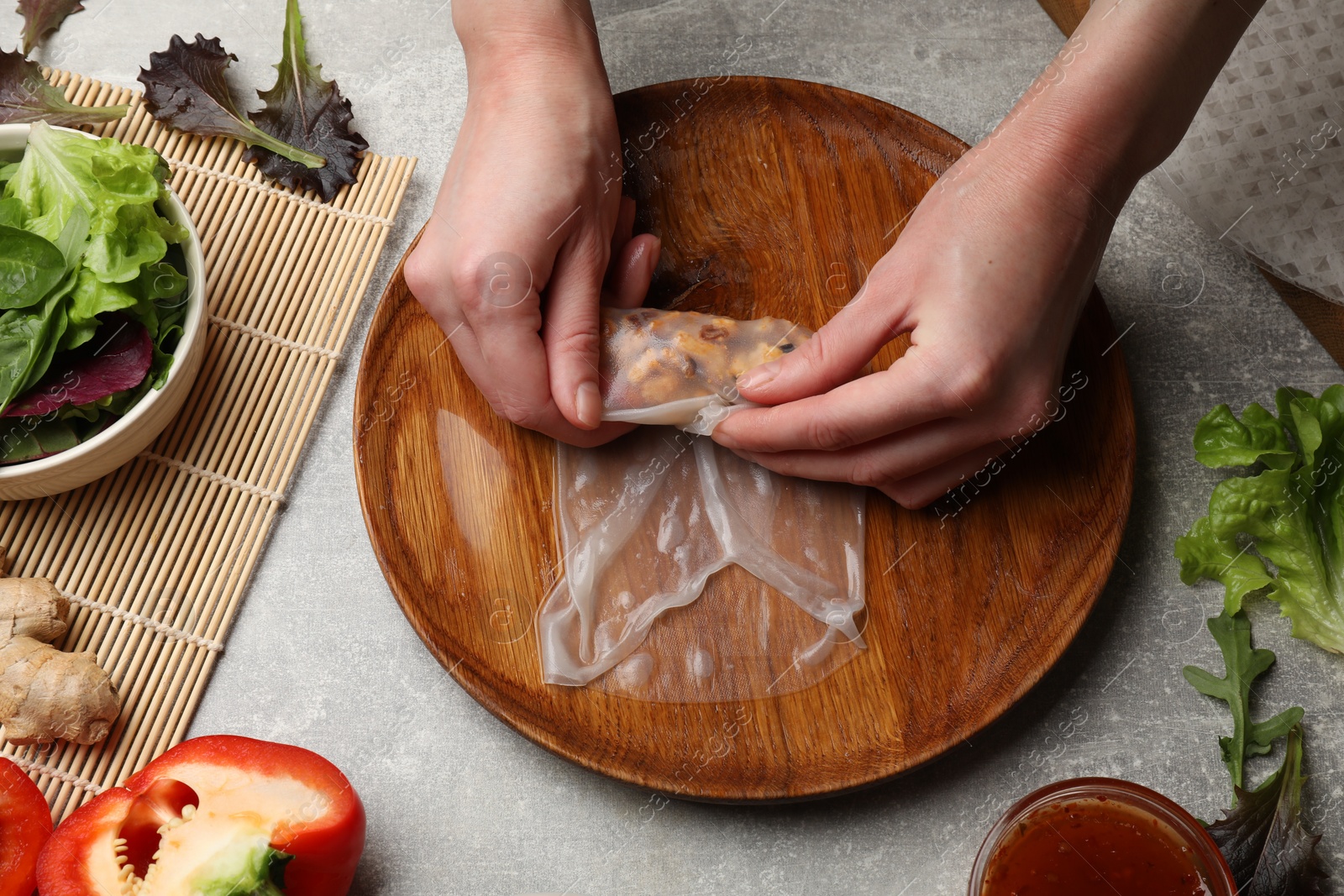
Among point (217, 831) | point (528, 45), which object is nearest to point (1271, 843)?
point (217, 831)

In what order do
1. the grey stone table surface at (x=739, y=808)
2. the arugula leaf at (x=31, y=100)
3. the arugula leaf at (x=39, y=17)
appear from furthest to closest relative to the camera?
the arugula leaf at (x=39, y=17) → the arugula leaf at (x=31, y=100) → the grey stone table surface at (x=739, y=808)

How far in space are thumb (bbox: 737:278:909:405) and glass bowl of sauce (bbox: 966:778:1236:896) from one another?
69 centimetres

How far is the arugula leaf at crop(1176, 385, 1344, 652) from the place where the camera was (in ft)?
5.53

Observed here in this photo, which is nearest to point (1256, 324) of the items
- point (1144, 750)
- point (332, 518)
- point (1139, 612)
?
point (1139, 612)

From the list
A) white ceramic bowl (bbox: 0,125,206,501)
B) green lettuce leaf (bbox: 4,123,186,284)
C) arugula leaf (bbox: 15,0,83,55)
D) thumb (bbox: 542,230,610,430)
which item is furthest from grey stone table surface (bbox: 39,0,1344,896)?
thumb (bbox: 542,230,610,430)

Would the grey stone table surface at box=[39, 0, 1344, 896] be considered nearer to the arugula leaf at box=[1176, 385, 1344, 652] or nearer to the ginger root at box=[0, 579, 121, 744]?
the arugula leaf at box=[1176, 385, 1344, 652]

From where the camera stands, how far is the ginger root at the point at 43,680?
1524mm

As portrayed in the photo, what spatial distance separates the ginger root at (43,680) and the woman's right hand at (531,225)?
2.49 feet

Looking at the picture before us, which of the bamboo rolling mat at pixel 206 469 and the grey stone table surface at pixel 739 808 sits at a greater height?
the bamboo rolling mat at pixel 206 469

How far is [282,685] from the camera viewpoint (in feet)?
5.57

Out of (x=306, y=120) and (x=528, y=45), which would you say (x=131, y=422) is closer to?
(x=306, y=120)

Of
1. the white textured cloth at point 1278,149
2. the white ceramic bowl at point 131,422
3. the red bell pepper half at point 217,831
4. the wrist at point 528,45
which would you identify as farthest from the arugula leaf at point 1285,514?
the white ceramic bowl at point 131,422

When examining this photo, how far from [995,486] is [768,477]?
37 centimetres

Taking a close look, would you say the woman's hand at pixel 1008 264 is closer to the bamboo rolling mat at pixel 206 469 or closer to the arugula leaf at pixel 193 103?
the bamboo rolling mat at pixel 206 469
